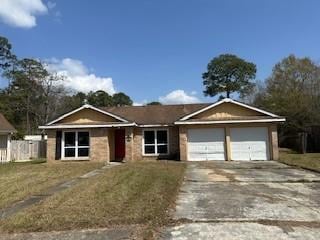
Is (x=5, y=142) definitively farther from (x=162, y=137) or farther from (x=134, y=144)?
(x=162, y=137)

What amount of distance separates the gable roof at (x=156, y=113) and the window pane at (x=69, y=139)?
357cm

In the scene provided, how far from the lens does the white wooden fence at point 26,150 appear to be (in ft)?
93.8

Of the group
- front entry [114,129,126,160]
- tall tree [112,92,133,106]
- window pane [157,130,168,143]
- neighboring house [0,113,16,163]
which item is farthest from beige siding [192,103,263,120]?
tall tree [112,92,133,106]

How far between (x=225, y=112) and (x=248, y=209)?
15083 millimetres

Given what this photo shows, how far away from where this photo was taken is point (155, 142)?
23641mm

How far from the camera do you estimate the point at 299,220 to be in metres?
6.81


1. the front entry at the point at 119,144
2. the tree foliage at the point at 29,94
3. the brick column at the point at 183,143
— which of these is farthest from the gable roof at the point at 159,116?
the tree foliage at the point at 29,94

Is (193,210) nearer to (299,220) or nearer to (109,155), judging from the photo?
(299,220)

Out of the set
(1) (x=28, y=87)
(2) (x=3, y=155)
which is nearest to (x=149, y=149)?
(2) (x=3, y=155)

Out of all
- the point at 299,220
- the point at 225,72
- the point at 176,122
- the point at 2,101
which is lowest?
the point at 299,220

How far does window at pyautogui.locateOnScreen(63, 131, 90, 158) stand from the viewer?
22.7 m

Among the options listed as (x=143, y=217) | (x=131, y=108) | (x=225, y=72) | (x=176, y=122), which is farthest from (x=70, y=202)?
(x=225, y=72)

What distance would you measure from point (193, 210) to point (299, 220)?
7.15 ft

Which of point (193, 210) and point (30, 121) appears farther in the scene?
point (30, 121)
